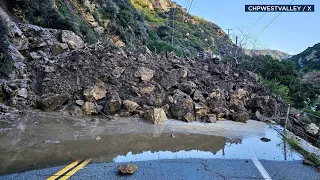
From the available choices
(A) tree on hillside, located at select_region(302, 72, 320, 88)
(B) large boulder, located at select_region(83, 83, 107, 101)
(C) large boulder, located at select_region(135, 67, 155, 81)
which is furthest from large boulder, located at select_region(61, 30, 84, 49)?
(A) tree on hillside, located at select_region(302, 72, 320, 88)

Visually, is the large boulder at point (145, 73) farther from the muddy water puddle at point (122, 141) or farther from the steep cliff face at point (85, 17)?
the steep cliff face at point (85, 17)

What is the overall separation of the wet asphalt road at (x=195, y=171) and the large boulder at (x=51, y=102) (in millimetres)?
5821

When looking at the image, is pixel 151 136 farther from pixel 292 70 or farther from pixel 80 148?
pixel 292 70

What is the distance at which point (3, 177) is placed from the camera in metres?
4.73

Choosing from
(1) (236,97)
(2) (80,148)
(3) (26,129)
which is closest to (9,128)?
(3) (26,129)

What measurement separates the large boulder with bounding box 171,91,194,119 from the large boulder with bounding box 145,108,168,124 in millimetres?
607

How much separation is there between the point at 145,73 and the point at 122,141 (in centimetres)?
571

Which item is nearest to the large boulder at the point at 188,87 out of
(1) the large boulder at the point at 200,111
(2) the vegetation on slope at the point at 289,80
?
(1) the large boulder at the point at 200,111

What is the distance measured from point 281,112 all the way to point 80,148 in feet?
32.2

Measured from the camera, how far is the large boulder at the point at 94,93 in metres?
11.0

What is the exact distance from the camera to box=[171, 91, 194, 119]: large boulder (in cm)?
1077

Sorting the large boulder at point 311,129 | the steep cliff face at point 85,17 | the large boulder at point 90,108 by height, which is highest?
the steep cliff face at point 85,17

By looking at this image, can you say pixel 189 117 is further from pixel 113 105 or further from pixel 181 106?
pixel 113 105

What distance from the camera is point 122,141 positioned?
7.55 m
